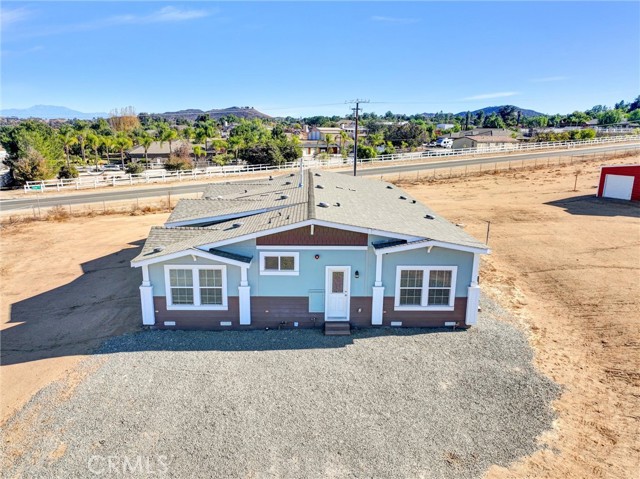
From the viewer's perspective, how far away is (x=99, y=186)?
152 ft

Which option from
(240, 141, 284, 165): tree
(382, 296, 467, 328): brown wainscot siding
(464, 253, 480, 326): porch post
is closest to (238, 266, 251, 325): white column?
(382, 296, 467, 328): brown wainscot siding

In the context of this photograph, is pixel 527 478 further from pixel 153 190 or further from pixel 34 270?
pixel 153 190

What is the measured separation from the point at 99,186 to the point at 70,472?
4335 centimetres

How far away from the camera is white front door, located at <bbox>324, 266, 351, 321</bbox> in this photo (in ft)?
47.5

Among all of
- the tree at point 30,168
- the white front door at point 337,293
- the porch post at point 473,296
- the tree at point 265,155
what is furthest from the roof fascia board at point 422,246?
the tree at point 30,168

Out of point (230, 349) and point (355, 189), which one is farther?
point (355, 189)

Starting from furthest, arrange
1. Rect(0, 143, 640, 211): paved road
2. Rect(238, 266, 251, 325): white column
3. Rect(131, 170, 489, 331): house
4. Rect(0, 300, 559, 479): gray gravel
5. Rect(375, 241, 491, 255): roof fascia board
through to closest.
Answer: Rect(0, 143, 640, 211): paved road → Rect(238, 266, 251, 325): white column → Rect(131, 170, 489, 331): house → Rect(375, 241, 491, 255): roof fascia board → Rect(0, 300, 559, 479): gray gravel

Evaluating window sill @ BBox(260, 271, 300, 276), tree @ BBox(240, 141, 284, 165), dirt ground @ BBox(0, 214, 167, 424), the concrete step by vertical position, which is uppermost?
tree @ BBox(240, 141, 284, 165)

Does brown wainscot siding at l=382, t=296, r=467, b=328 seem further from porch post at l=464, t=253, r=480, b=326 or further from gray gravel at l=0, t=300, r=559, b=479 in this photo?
gray gravel at l=0, t=300, r=559, b=479

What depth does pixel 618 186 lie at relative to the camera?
122 ft

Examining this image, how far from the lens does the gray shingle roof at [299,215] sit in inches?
563

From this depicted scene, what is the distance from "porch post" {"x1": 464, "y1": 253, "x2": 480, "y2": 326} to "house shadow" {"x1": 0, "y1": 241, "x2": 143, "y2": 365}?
448 inches

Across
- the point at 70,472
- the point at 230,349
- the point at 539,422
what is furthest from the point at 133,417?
the point at 539,422

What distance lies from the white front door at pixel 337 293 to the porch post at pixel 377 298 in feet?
2.79
